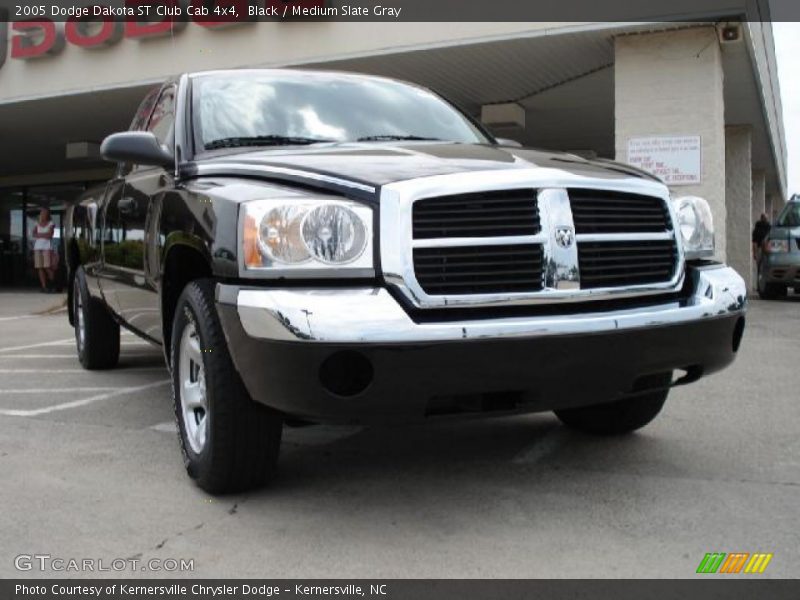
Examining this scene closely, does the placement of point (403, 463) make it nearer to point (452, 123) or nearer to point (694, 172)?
point (452, 123)

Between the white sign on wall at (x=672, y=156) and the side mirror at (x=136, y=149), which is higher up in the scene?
the white sign on wall at (x=672, y=156)

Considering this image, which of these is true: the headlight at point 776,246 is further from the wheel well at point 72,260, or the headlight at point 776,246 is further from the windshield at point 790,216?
the wheel well at point 72,260

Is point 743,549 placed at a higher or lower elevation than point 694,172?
lower

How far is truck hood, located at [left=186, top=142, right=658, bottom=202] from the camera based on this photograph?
2875 millimetres

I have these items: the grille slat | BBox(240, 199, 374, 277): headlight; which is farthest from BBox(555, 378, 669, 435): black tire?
BBox(240, 199, 374, 277): headlight

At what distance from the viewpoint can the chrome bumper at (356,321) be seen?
8.48 ft

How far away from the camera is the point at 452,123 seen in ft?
14.6

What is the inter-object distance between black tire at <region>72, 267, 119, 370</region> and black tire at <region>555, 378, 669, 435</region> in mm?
3521

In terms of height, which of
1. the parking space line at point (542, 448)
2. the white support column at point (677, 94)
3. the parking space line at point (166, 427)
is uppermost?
the white support column at point (677, 94)

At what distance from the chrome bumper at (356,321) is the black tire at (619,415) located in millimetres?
1159

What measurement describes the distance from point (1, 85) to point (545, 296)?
14617mm

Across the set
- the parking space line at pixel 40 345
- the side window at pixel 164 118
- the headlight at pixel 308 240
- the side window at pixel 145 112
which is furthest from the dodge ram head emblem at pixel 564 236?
the parking space line at pixel 40 345

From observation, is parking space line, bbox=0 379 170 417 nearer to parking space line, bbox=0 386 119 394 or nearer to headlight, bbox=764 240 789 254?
parking space line, bbox=0 386 119 394
